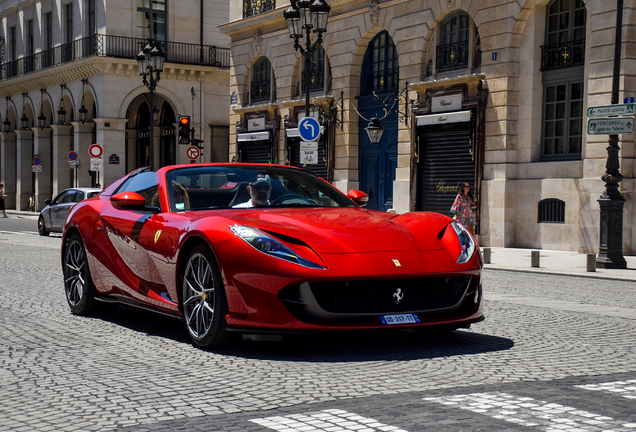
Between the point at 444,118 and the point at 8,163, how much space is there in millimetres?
37083

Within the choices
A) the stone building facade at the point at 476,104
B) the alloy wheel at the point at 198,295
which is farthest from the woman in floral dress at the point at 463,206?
the alloy wheel at the point at 198,295

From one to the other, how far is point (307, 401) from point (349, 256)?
1.43 meters

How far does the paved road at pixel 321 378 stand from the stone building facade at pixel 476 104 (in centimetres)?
1280

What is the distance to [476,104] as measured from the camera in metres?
23.1

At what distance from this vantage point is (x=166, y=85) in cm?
4391

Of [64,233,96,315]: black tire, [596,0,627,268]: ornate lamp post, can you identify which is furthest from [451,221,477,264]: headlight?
[596,0,627,268]: ornate lamp post

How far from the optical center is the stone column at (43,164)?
161 feet

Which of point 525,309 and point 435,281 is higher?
point 435,281

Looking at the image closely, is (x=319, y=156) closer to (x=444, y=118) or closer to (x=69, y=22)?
(x=444, y=118)

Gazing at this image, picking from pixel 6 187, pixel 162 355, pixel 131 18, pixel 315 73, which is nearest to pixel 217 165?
pixel 162 355

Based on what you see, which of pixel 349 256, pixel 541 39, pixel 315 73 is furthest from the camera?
pixel 315 73

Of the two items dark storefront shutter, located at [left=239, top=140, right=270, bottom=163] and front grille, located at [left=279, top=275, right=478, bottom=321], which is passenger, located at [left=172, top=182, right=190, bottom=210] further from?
dark storefront shutter, located at [left=239, top=140, right=270, bottom=163]

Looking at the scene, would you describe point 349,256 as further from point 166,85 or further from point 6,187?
point 6,187

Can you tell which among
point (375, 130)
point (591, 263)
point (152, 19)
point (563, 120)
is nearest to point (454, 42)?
point (375, 130)
